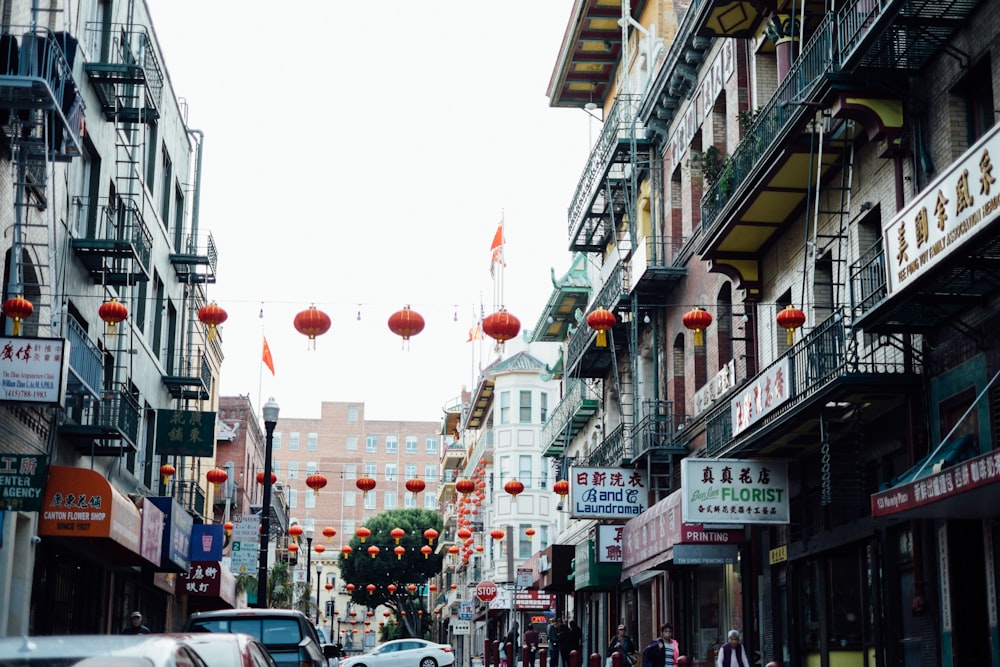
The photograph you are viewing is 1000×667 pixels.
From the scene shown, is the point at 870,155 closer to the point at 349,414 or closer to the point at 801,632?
the point at 801,632

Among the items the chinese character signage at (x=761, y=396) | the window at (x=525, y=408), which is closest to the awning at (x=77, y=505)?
the chinese character signage at (x=761, y=396)

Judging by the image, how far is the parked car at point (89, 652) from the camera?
262 inches

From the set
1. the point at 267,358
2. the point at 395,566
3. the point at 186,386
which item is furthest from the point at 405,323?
the point at 395,566

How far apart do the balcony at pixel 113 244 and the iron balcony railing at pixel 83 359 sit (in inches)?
74.5

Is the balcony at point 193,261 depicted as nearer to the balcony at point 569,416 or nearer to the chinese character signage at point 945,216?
the balcony at point 569,416

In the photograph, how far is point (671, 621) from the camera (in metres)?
30.2

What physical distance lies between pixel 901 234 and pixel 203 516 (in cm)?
3241

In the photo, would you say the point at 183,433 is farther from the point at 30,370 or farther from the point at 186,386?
the point at 30,370

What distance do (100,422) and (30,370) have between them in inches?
273

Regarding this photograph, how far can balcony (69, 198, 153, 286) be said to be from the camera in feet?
80.9

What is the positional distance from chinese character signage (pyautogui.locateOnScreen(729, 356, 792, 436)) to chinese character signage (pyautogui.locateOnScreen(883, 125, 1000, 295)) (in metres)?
3.77

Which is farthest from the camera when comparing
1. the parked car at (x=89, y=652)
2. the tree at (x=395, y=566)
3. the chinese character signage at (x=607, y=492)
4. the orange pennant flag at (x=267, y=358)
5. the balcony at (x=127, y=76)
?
the tree at (x=395, y=566)

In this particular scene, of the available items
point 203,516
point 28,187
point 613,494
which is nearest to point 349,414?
point 203,516

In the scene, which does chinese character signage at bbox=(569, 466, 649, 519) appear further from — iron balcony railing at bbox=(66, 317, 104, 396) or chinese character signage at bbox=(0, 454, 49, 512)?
chinese character signage at bbox=(0, 454, 49, 512)
